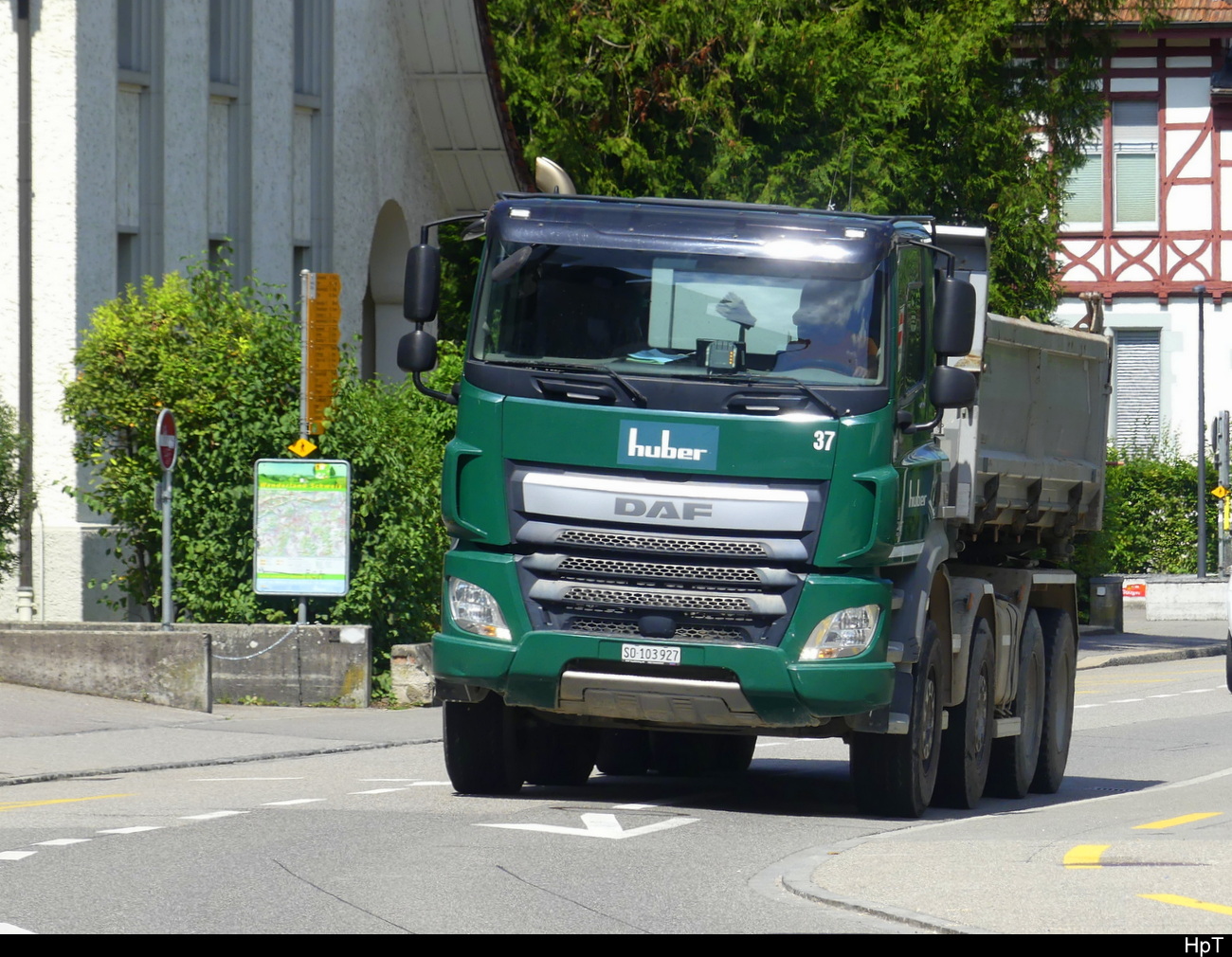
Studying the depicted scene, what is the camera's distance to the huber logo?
1170 cm

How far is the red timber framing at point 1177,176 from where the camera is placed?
53781 millimetres

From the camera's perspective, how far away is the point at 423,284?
12289 mm

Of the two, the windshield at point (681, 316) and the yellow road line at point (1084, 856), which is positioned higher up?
the windshield at point (681, 316)

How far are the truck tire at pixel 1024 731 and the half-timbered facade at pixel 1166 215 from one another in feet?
126

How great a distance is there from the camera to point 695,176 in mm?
35594

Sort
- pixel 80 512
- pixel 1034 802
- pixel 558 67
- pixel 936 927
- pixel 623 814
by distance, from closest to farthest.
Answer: pixel 936 927 → pixel 623 814 → pixel 1034 802 → pixel 80 512 → pixel 558 67

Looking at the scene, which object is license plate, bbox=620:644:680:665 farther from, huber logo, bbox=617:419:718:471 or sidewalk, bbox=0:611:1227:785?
sidewalk, bbox=0:611:1227:785

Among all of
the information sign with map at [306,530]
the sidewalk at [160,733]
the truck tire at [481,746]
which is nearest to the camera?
the truck tire at [481,746]

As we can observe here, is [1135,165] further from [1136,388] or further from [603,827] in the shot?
[603,827]

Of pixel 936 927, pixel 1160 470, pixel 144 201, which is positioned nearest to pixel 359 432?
pixel 144 201

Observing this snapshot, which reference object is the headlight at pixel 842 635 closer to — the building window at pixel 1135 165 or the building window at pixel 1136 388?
the building window at pixel 1136 388

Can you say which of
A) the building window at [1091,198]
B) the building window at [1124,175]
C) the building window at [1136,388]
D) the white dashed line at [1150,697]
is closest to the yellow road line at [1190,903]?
the white dashed line at [1150,697]

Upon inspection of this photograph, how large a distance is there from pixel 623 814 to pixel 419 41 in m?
21.9

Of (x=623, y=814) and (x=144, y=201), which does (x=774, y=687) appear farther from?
(x=144, y=201)
